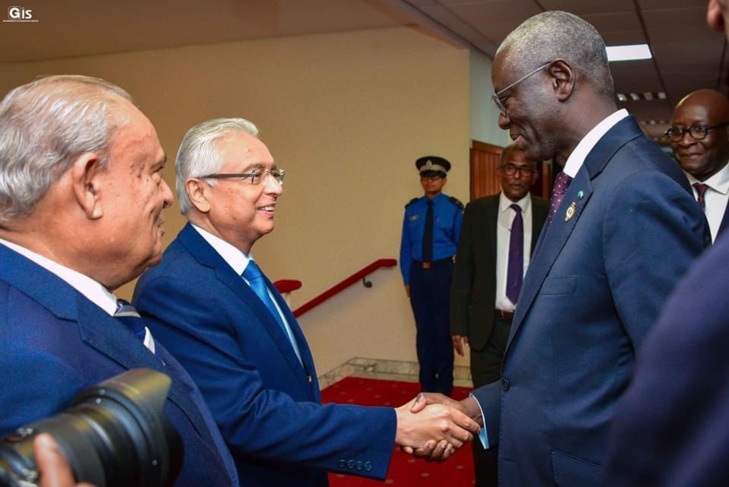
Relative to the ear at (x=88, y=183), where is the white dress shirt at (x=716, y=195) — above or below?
below

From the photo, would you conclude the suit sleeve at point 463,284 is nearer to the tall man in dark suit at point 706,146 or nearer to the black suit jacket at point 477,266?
the black suit jacket at point 477,266

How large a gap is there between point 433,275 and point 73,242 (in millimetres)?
5315

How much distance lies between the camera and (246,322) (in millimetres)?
1877

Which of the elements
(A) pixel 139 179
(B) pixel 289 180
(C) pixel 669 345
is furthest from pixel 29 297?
(B) pixel 289 180

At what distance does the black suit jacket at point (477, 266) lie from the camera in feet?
14.6

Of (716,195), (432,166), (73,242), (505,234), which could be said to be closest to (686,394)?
(73,242)

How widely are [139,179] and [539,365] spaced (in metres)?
0.94

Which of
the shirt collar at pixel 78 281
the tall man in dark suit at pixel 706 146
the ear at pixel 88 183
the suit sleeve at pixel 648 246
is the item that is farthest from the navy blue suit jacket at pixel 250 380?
the tall man in dark suit at pixel 706 146

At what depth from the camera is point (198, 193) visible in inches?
82.0

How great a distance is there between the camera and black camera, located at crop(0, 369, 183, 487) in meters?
0.81

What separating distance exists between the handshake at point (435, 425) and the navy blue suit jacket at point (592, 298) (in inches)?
12.3

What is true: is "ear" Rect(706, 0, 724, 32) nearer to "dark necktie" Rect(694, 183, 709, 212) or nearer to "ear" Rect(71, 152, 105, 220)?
"ear" Rect(71, 152, 105, 220)

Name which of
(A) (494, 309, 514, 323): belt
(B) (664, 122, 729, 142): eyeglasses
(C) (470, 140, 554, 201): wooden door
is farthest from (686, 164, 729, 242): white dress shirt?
(C) (470, 140, 554, 201): wooden door

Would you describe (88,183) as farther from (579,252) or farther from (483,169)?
(483,169)
